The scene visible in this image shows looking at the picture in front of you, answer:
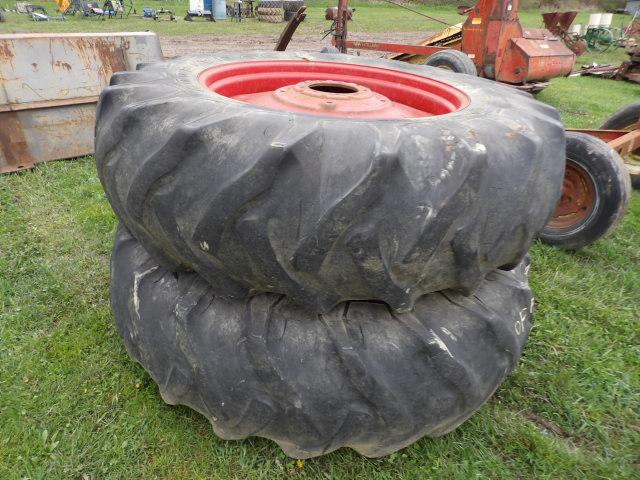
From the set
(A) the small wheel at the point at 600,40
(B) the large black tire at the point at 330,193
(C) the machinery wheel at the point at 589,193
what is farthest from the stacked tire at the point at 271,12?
(B) the large black tire at the point at 330,193

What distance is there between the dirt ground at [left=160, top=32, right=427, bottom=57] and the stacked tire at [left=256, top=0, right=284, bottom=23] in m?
4.50

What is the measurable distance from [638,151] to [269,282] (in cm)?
384

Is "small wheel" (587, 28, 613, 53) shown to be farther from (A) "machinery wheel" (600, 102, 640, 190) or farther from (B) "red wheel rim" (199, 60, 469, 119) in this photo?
(B) "red wheel rim" (199, 60, 469, 119)

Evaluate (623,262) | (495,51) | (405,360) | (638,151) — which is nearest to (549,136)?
(405,360)

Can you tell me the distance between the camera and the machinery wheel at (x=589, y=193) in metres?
2.48

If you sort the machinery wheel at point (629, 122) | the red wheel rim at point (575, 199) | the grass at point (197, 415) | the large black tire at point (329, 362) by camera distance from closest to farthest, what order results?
the large black tire at point (329, 362)
the grass at point (197, 415)
the red wheel rim at point (575, 199)
the machinery wheel at point (629, 122)

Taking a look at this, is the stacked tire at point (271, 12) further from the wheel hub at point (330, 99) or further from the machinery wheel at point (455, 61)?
the wheel hub at point (330, 99)

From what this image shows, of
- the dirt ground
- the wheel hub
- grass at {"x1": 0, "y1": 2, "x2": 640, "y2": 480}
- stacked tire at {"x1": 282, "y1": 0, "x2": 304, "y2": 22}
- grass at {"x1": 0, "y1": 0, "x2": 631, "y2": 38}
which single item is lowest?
grass at {"x1": 0, "y1": 2, "x2": 640, "y2": 480}

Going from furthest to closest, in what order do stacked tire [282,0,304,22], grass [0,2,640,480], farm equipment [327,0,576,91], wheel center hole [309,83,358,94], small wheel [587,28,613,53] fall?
stacked tire [282,0,304,22]
small wheel [587,28,613,53]
farm equipment [327,0,576,91]
wheel center hole [309,83,358,94]
grass [0,2,640,480]

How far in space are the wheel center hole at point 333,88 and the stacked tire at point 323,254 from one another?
0.44 m

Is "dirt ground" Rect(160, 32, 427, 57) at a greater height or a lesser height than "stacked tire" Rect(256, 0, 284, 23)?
lesser

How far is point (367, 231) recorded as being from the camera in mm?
1015

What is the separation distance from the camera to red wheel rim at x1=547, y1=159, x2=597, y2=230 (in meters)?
2.60

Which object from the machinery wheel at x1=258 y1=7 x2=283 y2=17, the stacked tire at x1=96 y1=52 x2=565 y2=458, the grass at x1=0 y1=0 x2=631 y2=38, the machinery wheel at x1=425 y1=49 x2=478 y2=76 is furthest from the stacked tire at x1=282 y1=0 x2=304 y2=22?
the stacked tire at x1=96 y1=52 x2=565 y2=458
